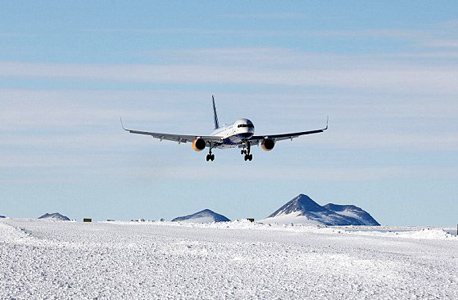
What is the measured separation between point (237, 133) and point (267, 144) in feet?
14.6

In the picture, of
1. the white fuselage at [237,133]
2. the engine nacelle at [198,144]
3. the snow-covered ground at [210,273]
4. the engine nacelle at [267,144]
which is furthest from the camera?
the engine nacelle at [198,144]

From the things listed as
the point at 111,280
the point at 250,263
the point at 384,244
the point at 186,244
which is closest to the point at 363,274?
the point at 250,263

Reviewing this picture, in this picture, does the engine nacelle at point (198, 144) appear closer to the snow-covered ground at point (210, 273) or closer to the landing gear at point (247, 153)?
the landing gear at point (247, 153)

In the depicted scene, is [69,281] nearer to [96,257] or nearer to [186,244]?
[96,257]

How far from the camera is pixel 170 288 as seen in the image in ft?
64.6

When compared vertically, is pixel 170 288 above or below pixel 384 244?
below

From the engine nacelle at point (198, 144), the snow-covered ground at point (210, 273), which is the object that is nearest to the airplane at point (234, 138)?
the engine nacelle at point (198, 144)

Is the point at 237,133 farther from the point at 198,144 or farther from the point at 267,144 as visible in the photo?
the point at 198,144

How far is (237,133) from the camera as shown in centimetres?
6444

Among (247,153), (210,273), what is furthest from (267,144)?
(210,273)

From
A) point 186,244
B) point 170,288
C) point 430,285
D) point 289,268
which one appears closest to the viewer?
point 170,288

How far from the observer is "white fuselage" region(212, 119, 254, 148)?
6375 cm

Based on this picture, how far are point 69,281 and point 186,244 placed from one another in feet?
34.3

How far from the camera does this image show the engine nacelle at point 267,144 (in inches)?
2660
